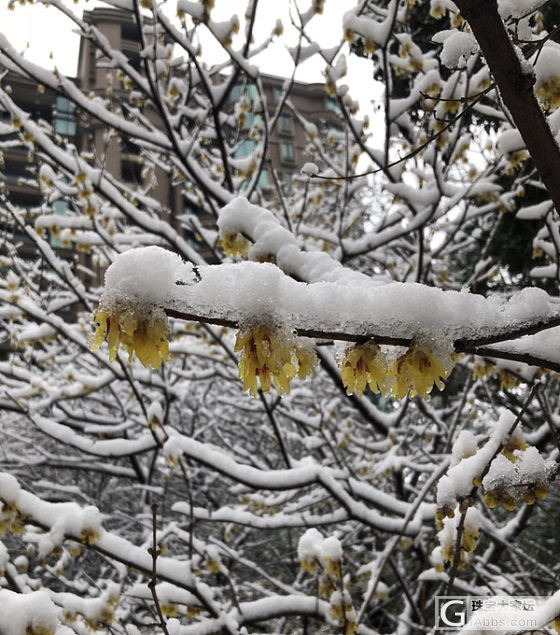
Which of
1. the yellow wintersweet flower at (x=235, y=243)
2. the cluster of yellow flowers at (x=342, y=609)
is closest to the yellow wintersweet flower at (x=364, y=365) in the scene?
the yellow wintersweet flower at (x=235, y=243)

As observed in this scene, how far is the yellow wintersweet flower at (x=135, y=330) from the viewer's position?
0.94 m

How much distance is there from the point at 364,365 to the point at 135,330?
1.45 ft

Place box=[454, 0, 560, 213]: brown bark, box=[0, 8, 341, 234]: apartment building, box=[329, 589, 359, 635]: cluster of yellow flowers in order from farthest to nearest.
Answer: box=[0, 8, 341, 234]: apartment building
box=[329, 589, 359, 635]: cluster of yellow flowers
box=[454, 0, 560, 213]: brown bark

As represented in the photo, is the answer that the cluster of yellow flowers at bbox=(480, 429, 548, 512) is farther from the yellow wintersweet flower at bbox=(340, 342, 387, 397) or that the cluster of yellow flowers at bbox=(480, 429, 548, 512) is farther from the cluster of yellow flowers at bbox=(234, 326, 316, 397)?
the cluster of yellow flowers at bbox=(234, 326, 316, 397)

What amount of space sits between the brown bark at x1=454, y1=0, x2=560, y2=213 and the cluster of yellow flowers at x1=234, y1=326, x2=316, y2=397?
58 centimetres

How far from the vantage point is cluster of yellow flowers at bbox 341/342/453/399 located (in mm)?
1023

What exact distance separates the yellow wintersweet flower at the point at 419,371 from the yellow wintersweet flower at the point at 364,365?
4 centimetres

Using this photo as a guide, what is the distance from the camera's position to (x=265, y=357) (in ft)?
3.18

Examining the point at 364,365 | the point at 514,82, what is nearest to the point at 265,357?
the point at 364,365

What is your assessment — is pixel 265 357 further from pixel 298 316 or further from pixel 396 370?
pixel 396 370

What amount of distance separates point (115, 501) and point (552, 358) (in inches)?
343

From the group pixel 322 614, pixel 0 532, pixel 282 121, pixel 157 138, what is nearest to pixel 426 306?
pixel 0 532

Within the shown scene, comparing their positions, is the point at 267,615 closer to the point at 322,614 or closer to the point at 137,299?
the point at 322,614

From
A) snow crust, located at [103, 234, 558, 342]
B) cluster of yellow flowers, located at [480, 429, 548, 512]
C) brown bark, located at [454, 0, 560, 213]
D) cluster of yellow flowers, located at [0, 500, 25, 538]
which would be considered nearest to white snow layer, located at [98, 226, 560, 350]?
snow crust, located at [103, 234, 558, 342]
